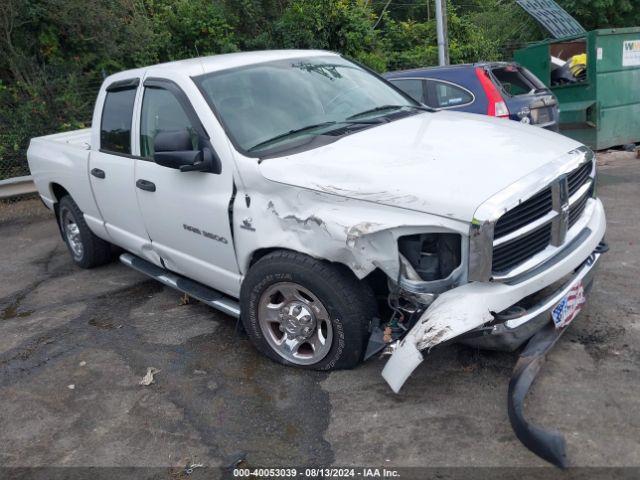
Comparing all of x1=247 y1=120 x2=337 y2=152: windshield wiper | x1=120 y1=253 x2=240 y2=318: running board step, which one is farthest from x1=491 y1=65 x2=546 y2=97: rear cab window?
x1=120 y1=253 x2=240 y2=318: running board step

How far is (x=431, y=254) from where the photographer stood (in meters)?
3.24

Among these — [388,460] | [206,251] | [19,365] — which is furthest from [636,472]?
[19,365]

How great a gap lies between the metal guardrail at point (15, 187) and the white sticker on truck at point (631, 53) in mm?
9759

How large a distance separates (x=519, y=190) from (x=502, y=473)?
1.33 m

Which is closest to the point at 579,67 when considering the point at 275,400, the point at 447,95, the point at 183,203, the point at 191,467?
the point at 447,95

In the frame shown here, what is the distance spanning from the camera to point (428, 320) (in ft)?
10.1

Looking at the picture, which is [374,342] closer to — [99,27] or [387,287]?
[387,287]

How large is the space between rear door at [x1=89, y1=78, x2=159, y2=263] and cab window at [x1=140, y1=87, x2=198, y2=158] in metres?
0.20

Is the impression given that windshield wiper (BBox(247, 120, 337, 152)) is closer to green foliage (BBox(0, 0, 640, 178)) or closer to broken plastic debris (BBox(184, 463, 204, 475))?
broken plastic debris (BBox(184, 463, 204, 475))

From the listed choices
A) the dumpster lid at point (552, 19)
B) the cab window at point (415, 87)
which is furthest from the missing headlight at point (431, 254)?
the dumpster lid at point (552, 19)

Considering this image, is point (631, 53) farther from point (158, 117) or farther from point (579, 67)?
point (158, 117)

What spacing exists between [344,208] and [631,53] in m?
8.94

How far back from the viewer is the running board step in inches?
169

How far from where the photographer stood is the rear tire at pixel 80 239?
6086 millimetres
